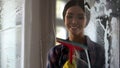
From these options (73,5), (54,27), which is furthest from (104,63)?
(54,27)

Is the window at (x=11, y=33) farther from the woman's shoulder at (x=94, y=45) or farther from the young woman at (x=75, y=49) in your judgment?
the woman's shoulder at (x=94, y=45)

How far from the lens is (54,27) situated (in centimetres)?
142

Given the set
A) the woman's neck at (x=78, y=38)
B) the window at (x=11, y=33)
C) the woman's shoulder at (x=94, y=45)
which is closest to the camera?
the woman's shoulder at (x=94, y=45)

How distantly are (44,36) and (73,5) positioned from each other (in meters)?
0.44

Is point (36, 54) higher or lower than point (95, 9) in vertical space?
lower

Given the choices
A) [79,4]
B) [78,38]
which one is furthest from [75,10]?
[78,38]

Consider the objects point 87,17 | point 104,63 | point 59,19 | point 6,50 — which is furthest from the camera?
point 6,50

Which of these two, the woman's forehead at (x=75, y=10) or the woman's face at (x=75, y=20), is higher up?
the woman's forehead at (x=75, y=10)

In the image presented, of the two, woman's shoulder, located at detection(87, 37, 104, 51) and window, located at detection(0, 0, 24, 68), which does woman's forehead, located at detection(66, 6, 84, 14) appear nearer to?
woman's shoulder, located at detection(87, 37, 104, 51)

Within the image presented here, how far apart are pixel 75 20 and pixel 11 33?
0.69m

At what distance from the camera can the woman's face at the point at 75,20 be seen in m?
1.16

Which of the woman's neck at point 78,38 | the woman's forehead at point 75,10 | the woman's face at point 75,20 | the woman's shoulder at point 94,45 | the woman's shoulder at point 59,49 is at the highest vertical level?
the woman's forehead at point 75,10

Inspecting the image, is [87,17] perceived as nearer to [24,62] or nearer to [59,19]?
[59,19]

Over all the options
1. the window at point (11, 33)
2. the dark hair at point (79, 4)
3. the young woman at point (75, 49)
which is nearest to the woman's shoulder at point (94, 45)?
the young woman at point (75, 49)
